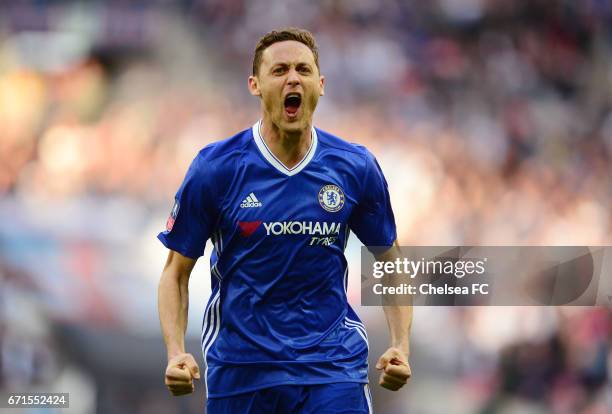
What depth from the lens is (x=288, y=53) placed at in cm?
409

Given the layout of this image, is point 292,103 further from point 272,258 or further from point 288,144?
point 272,258

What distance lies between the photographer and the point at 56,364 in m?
8.05

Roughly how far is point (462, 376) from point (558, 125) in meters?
2.16

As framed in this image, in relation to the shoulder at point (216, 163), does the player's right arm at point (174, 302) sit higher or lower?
lower

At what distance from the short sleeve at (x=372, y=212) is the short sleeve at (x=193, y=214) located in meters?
0.58

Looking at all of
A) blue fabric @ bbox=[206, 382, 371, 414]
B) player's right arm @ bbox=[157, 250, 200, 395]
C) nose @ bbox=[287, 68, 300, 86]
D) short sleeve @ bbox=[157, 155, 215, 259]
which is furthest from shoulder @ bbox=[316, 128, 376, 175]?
blue fabric @ bbox=[206, 382, 371, 414]

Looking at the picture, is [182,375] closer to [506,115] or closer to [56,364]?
[56,364]

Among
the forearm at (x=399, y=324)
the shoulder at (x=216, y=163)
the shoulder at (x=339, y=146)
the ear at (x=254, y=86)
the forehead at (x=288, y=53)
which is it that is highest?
the forehead at (x=288, y=53)

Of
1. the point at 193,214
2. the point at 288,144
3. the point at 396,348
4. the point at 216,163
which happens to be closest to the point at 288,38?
the point at 288,144

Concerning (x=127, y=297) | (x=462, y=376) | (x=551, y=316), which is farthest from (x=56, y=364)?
(x=551, y=316)

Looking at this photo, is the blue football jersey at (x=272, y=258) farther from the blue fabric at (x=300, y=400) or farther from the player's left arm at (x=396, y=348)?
the player's left arm at (x=396, y=348)

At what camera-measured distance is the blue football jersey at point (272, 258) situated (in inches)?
154

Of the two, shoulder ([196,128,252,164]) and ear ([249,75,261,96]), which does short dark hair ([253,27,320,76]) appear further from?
shoulder ([196,128,252,164])

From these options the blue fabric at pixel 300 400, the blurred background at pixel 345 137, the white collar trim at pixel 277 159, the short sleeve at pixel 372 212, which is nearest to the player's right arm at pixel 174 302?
the blue fabric at pixel 300 400
